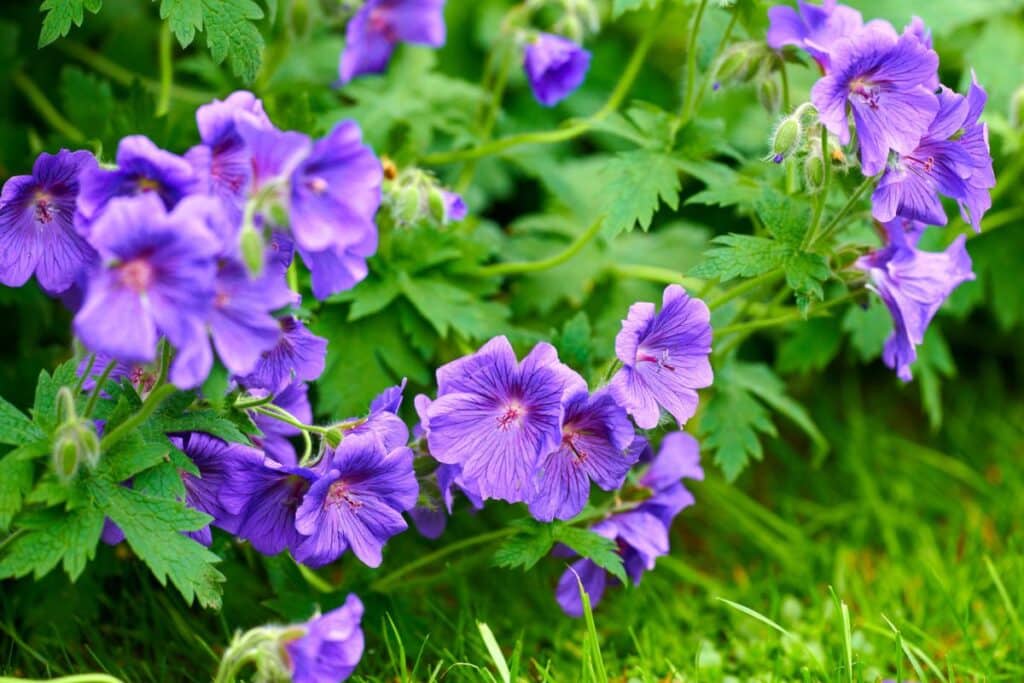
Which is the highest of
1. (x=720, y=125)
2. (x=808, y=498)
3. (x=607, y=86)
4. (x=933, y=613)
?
(x=720, y=125)

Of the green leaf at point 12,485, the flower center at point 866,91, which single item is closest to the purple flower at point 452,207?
the flower center at point 866,91

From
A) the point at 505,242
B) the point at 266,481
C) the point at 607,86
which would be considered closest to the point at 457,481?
the point at 266,481

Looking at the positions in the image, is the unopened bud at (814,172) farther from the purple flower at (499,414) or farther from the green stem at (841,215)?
the purple flower at (499,414)

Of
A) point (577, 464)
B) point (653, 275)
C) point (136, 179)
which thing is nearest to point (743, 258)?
point (577, 464)

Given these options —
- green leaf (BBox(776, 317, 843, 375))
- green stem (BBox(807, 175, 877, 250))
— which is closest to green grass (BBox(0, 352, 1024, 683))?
green leaf (BBox(776, 317, 843, 375))

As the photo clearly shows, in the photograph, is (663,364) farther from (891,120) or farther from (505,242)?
(505,242)

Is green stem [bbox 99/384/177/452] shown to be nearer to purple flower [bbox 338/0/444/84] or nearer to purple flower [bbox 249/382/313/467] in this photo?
purple flower [bbox 249/382/313/467]

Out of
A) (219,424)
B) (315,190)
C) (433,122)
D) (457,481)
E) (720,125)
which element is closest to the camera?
(315,190)
